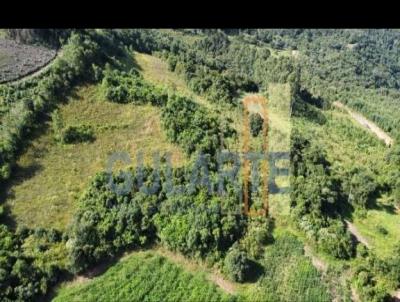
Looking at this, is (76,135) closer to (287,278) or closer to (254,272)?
(254,272)

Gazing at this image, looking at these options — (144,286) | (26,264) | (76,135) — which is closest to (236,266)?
(144,286)

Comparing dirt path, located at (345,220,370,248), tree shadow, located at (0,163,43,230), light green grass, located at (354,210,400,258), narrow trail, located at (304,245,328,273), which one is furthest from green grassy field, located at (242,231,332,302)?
tree shadow, located at (0,163,43,230)

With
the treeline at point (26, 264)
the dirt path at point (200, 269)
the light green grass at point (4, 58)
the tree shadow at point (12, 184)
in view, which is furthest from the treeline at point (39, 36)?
the dirt path at point (200, 269)

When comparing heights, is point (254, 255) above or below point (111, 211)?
below

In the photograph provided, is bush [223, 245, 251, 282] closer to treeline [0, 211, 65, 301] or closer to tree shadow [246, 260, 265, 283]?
tree shadow [246, 260, 265, 283]

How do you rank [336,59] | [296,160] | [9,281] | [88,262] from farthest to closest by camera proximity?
[336,59], [296,160], [88,262], [9,281]

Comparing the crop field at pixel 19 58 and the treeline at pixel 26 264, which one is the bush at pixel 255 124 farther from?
the crop field at pixel 19 58
